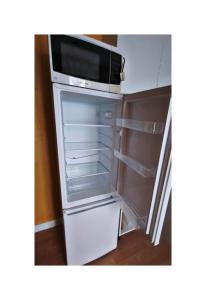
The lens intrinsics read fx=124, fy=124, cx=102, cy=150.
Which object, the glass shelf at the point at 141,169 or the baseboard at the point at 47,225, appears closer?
the glass shelf at the point at 141,169

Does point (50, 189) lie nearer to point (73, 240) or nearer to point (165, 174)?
point (73, 240)

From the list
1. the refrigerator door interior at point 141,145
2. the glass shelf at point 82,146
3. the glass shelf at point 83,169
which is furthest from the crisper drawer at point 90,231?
the glass shelf at point 82,146

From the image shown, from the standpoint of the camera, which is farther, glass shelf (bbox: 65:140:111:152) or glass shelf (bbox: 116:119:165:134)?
glass shelf (bbox: 65:140:111:152)

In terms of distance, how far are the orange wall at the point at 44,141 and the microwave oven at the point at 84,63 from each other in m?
0.50

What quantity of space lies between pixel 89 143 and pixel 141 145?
2.49ft

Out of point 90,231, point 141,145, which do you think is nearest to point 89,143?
point 141,145

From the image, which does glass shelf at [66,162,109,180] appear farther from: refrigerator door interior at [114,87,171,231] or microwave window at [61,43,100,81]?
microwave window at [61,43,100,81]

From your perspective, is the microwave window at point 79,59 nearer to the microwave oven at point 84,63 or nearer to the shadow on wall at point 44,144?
the microwave oven at point 84,63

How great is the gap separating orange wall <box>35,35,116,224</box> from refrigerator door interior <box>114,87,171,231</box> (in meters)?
0.75

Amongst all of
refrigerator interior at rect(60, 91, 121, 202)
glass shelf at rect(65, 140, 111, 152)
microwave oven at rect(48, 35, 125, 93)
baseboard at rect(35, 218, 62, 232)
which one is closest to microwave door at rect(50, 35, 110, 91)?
microwave oven at rect(48, 35, 125, 93)

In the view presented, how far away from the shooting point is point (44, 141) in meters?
1.31

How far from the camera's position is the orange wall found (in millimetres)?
1136

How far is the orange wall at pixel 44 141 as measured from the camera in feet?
3.73
